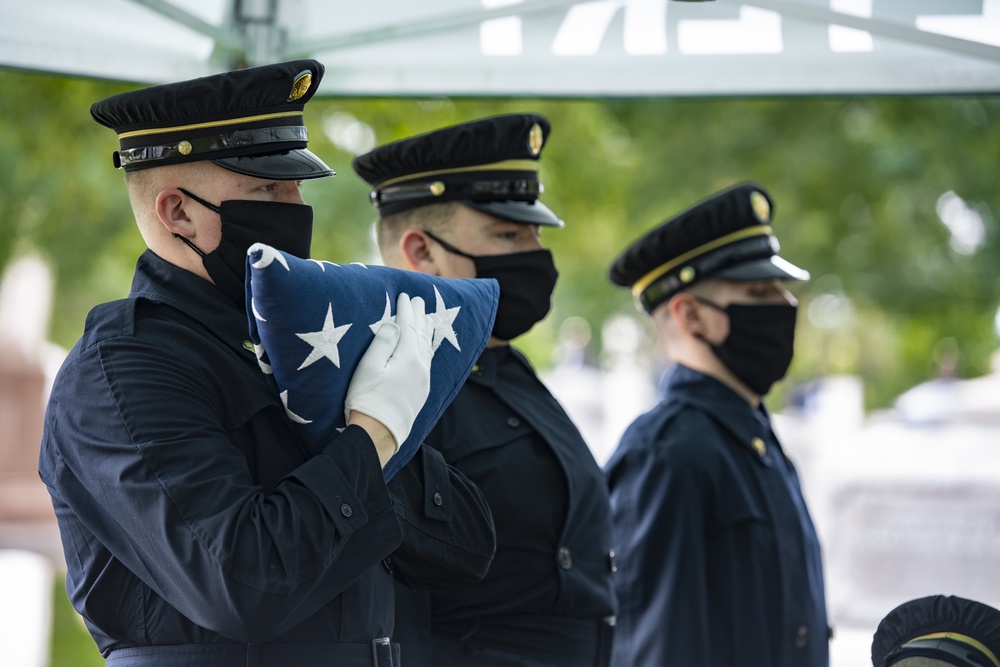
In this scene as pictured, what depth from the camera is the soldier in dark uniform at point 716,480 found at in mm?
3840

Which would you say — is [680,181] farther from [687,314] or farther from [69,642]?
[687,314]

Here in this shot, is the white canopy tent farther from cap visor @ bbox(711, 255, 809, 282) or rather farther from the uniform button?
the uniform button

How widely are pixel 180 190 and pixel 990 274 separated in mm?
15600

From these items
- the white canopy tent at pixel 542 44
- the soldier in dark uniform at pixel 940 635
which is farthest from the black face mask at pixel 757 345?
the soldier in dark uniform at pixel 940 635

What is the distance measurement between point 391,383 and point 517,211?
4.86 feet

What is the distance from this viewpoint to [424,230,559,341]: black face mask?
139 inches

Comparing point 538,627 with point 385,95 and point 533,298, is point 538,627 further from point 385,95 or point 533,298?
point 385,95

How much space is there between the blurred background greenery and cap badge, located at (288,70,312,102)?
20.9 ft

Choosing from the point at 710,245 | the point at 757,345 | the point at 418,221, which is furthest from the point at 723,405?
the point at 418,221

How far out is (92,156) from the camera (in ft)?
34.5

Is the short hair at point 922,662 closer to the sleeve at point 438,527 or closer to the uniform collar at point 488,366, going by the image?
the sleeve at point 438,527

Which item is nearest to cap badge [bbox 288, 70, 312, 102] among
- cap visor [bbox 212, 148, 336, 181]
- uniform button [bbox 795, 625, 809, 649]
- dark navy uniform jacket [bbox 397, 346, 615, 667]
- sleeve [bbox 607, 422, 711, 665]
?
cap visor [bbox 212, 148, 336, 181]

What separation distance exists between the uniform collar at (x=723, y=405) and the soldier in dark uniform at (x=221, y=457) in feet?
5.71

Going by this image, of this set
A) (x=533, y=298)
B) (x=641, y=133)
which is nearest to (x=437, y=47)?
(x=533, y=298)
